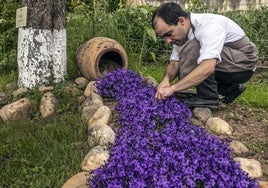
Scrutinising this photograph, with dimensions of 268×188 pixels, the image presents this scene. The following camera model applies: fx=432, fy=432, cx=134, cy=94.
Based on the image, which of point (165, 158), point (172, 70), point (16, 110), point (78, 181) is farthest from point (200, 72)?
point (16, 110)

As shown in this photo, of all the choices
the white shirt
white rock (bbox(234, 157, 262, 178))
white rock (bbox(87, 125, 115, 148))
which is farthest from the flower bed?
the white shirt

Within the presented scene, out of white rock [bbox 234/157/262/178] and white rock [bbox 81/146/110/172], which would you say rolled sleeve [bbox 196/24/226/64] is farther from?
white rock [bbox 81/146/110/172]

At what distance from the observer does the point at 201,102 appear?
12.5ft

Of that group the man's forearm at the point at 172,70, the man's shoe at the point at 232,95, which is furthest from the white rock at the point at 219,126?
the man's shoe at the point at 232,95

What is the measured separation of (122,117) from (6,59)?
265 centimetres

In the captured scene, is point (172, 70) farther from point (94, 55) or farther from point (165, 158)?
point (165, 158)

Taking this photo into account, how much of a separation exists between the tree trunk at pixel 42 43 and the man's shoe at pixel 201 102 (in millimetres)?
1424

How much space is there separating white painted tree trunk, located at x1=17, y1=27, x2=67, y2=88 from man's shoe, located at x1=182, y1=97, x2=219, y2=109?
1406 millimetres

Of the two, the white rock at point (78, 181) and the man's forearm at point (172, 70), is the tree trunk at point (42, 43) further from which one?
the white rock at point (78, 181)


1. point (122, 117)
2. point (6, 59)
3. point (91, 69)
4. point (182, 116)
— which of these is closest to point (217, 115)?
point (182, 116)

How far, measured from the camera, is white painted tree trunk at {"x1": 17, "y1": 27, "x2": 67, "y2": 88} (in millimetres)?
4340

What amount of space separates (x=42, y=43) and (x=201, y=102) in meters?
1.70

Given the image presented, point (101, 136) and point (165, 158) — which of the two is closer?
point (165, 158)

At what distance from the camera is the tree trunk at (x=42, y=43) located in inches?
169
